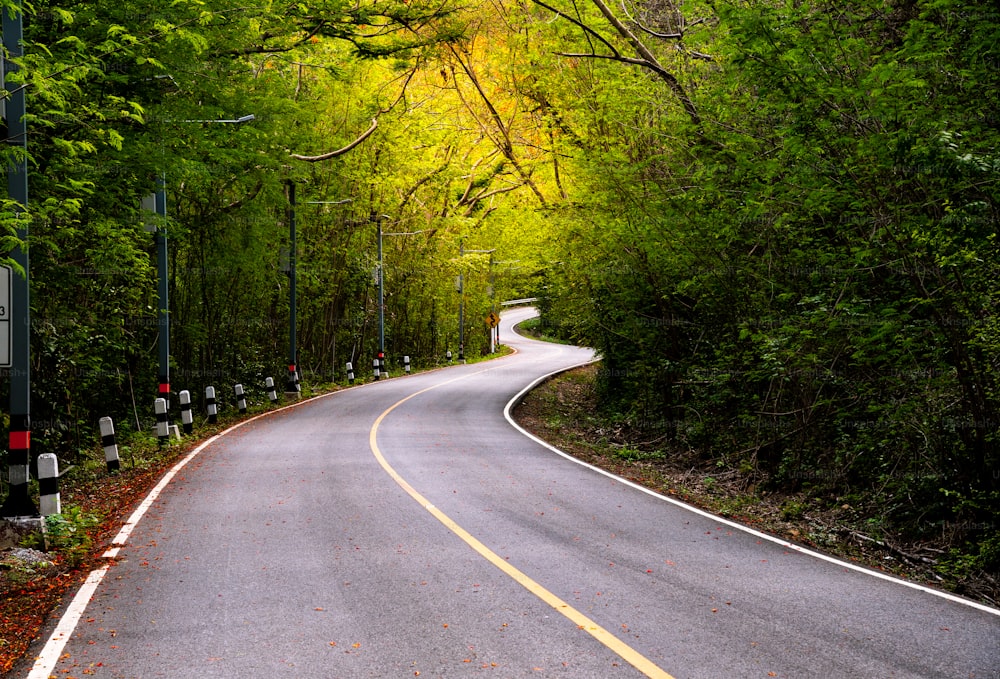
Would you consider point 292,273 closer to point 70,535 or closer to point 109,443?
point 109,443

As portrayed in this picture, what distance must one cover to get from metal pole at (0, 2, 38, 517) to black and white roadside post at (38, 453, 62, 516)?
18.6 inches

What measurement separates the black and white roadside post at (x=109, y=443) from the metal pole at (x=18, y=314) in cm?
506

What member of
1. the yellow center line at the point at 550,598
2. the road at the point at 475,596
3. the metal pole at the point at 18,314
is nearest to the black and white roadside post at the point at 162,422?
the road at the point at 475,596

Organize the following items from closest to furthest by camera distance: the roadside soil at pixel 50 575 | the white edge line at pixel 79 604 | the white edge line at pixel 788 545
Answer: the white edge line at pixel 79 604
the roadside soil at pixel 50 575
the white edge line at pixel 788 545

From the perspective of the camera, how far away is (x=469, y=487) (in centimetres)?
1155

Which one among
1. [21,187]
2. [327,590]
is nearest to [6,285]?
[21,187]

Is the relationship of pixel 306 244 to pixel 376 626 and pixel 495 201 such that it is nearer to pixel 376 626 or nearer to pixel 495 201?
pixel 495 201

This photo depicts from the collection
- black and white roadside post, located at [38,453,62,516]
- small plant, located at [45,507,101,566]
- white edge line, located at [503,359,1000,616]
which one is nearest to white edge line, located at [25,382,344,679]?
small plant, located at [45,507,101,566]

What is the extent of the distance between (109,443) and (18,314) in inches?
229

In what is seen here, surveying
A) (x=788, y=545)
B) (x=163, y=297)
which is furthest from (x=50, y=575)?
(x=163, y=297)

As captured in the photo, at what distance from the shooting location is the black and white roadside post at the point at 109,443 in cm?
1349

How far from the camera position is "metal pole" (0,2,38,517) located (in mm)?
8016

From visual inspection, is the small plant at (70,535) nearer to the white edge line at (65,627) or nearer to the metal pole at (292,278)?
the white edge line at (65,627)

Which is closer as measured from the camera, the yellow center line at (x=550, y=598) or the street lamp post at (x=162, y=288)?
the yellow center line at (x=550, y=598)
